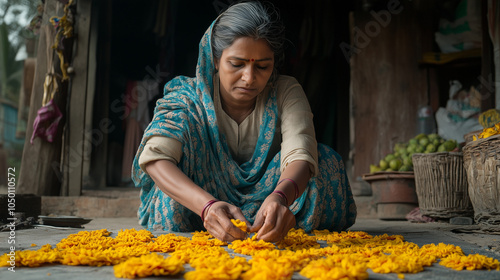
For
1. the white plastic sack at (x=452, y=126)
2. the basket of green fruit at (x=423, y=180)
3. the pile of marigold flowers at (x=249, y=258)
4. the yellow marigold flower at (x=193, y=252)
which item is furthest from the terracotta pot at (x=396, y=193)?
the yellow marigold flower at (x=193, y=252)

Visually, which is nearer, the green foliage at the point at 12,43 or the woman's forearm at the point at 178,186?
the woman's forearm at the point at 178,186

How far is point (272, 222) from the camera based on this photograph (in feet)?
6.07

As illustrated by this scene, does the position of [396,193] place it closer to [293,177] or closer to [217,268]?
[293,177]

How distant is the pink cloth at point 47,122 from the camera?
4707 mm

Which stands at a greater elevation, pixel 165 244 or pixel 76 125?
pixel 76 125

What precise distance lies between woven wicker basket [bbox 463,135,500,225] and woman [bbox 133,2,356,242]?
0.92 m

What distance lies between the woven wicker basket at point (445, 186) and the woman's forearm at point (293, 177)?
198cm

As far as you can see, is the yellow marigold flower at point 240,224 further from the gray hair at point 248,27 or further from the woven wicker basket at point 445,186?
the woven wicker basket at point 445,186

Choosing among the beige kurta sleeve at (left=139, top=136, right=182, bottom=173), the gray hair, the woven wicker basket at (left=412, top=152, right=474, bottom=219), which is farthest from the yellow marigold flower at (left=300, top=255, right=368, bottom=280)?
the woven wicker basket at (left=412, top=152, right=474, bottom=219)

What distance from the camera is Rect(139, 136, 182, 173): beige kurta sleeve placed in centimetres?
237

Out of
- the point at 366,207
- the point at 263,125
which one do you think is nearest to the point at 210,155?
the point at 263,125

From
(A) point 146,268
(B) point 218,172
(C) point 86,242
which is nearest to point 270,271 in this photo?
(A) point 146,268

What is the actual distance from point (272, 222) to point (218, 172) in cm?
94

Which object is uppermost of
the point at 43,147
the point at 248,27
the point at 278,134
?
the point at 248,27
